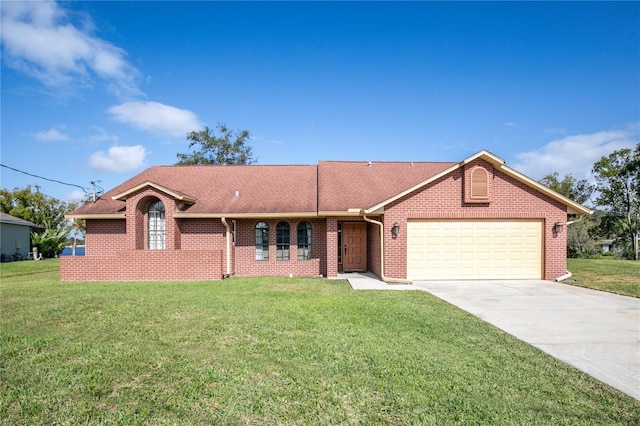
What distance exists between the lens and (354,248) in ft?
54.4

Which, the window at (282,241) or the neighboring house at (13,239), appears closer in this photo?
the window at (282,241)

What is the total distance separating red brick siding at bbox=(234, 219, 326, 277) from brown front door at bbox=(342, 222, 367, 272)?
1.29 m

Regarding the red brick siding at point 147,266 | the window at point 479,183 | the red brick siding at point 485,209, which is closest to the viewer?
the window at point 479,183

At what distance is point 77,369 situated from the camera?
5066 millimetres

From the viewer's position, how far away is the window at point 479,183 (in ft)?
43.8

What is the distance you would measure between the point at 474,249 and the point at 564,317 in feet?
18.7

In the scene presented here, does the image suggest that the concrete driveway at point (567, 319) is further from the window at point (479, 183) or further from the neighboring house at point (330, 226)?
the window at point (479, 183)

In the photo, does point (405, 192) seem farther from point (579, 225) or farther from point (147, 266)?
point (579, 225)

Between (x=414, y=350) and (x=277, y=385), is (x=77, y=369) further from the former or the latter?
(x=414, y=350)

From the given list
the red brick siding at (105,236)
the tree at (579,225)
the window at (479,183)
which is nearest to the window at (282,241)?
the red brick siding at (105,236)

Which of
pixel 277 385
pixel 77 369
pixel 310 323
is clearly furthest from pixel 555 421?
pixel 77 369

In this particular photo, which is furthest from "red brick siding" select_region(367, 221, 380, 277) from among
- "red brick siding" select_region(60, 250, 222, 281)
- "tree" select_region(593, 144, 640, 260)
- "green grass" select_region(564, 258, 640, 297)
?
"tree" select_region(593, 144, 640, 260)

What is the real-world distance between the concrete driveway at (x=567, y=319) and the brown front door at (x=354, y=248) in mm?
3916

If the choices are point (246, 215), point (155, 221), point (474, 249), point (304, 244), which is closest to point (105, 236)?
point (155, 221)
